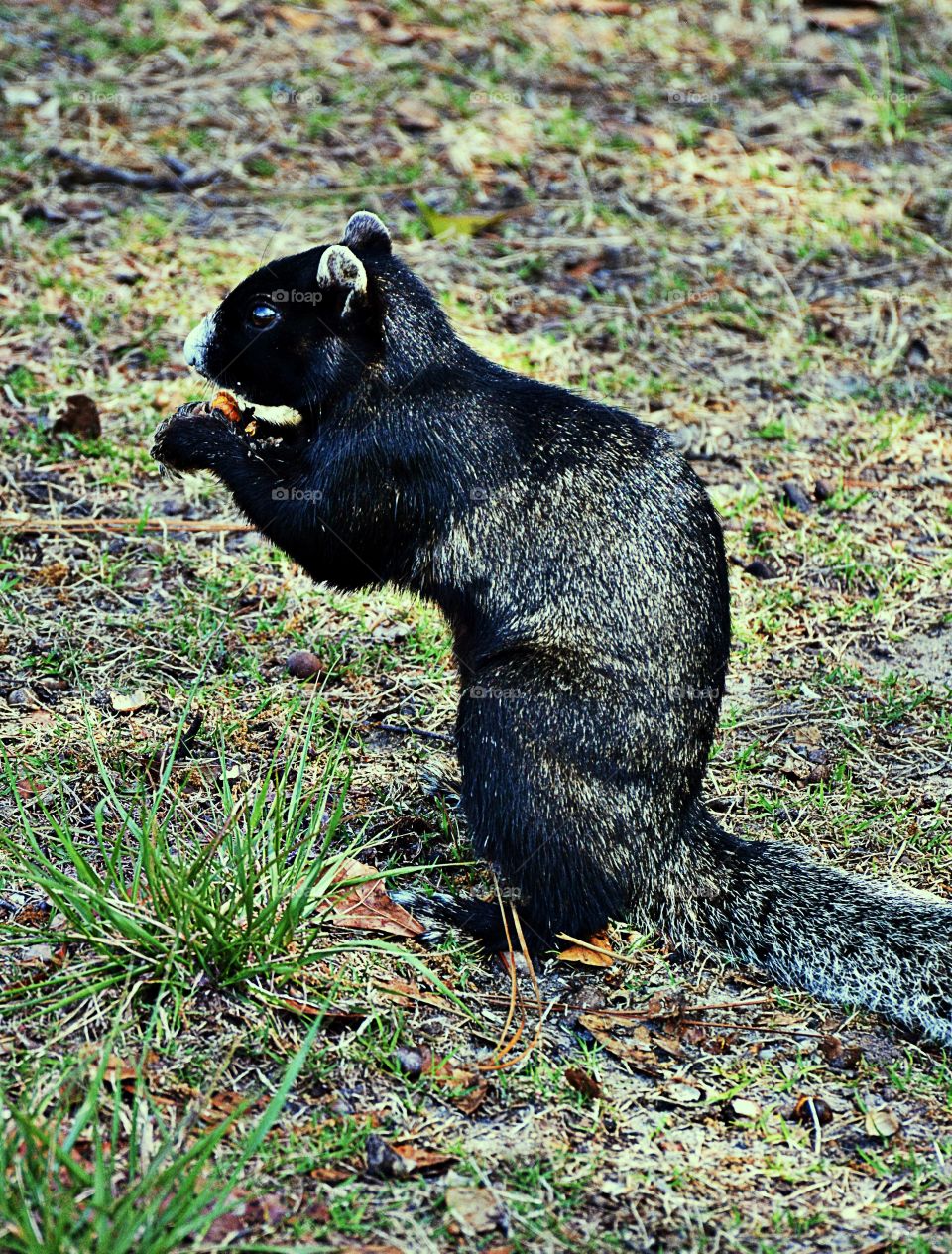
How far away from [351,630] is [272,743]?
762 mm

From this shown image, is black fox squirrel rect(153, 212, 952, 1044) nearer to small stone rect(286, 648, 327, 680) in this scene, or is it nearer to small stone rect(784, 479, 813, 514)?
small stone rect(286, 648, 327, 680)

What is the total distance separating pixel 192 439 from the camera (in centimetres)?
474

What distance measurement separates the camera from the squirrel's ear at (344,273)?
14.4 feet

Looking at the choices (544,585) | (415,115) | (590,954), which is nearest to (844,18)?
(415,115)

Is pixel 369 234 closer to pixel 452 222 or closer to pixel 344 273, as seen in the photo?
pixel 344 273

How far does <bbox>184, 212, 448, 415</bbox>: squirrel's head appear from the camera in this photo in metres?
4.48

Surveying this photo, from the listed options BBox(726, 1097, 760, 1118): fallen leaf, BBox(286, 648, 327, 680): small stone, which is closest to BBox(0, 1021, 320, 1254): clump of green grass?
BBox(726, 1097, 760, 1118): fallen leaf

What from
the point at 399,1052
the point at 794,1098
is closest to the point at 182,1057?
the point at 399,1052

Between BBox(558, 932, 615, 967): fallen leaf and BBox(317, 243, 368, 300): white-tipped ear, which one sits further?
BBox(317, 243, 368, 300): white-tipped ear

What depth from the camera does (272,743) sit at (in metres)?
4.70

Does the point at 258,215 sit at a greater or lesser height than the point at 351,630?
greater

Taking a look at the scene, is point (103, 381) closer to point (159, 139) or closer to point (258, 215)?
point (258, 215)

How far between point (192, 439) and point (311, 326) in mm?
560

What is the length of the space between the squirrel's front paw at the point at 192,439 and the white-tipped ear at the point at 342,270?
2.03 feet
